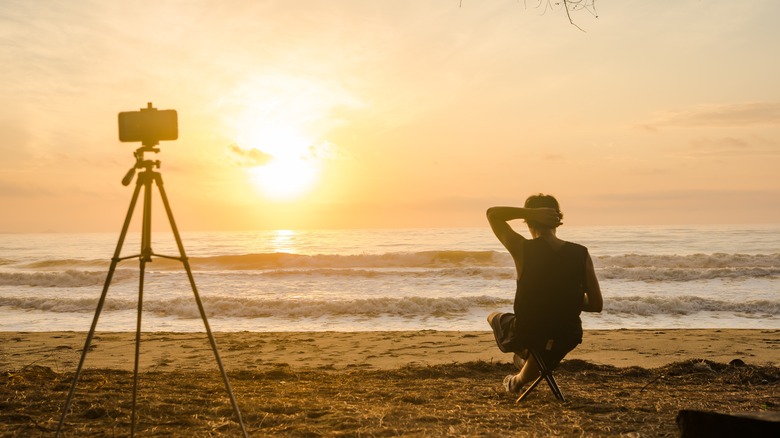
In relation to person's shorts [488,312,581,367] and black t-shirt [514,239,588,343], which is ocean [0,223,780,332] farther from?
black t-shirt [514,239,588,343]

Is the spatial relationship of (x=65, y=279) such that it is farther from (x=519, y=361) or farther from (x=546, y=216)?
(x=546, y=216)

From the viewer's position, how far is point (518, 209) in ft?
14.9

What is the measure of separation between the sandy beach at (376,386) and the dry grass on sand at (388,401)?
15 mm

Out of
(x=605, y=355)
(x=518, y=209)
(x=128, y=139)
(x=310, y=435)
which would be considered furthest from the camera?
(x=605, y=355)

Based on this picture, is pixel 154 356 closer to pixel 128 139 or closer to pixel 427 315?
pixel 128 139

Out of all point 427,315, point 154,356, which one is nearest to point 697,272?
point 427,315

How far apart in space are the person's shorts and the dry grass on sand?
0.40 m

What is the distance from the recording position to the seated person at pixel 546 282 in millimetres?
4543

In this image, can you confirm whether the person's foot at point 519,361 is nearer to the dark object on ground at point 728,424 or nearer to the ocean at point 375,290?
the dark object on ground at point 728,424

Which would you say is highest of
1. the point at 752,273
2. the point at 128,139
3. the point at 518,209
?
the point at 128,139

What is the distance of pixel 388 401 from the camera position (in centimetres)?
510

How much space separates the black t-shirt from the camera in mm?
4543

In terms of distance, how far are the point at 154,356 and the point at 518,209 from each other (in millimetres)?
5773

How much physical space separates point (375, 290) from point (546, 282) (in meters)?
14.7
